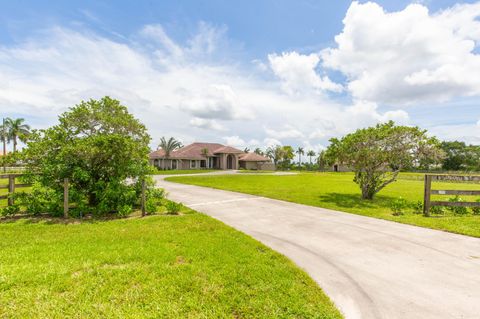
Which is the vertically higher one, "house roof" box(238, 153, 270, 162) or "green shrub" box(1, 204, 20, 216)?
"house roof" box(238, 153, 270, 162)

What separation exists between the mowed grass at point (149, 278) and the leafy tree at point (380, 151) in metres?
9.74

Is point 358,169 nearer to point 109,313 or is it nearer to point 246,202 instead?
point 246,202

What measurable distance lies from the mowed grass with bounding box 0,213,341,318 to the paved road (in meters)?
0.51

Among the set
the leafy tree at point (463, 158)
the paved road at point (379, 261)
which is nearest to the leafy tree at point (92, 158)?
the paved road at point (379, 261)

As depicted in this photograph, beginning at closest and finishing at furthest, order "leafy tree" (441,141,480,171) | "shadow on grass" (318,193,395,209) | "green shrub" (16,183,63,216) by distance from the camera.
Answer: "green shrub" (16,183,63,216), "shadow on grass" (318,193,395,209), "leafy tree" (441,141,480,171)

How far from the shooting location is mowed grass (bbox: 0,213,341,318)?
120 inches

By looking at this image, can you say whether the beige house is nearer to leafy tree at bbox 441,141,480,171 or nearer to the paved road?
the paved road

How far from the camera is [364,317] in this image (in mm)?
3033

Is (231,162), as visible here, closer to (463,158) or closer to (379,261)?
(379,261)

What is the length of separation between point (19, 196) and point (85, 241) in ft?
14.6

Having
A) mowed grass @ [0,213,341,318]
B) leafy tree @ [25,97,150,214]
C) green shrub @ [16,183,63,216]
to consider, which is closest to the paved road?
mowed grass @ [0,213,341,318]

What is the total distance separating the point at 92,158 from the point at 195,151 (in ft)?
136

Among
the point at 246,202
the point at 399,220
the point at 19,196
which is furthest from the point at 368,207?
the point at 19,196

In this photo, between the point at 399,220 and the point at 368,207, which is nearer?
the point at 399,220
